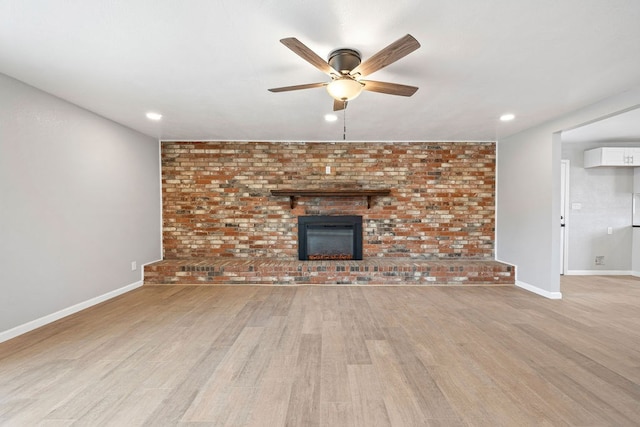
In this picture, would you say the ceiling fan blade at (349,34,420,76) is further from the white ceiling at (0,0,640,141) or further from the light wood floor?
the light wood floor

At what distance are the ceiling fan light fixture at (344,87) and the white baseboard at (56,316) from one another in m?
3.45

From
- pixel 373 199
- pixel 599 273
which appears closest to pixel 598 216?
pixel 599 273

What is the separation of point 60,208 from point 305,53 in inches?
121

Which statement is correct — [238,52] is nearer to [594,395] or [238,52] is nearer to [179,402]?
[179,402]

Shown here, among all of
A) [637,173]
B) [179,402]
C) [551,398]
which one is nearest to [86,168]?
[179,402]

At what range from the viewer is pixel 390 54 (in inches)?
67.4

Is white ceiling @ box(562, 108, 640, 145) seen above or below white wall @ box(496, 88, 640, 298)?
above

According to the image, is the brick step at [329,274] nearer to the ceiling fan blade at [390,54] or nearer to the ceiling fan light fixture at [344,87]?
the ceiling fan light fixture at [344,87]

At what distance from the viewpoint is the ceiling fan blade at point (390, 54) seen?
1.58 m

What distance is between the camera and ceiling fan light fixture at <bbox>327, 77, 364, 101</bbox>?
198cm

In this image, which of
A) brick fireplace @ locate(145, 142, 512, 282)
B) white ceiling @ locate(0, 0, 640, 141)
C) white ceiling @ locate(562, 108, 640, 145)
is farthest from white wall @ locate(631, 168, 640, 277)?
white ceiling @ locate(0, 0, 640, 141)

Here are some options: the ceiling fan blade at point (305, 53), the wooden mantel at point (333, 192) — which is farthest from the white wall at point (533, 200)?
the ceiling fan blade at point (305, 53)

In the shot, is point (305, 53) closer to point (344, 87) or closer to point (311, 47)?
point (311, 47)

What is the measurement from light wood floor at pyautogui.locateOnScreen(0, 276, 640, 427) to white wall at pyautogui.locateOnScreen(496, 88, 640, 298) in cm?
61
